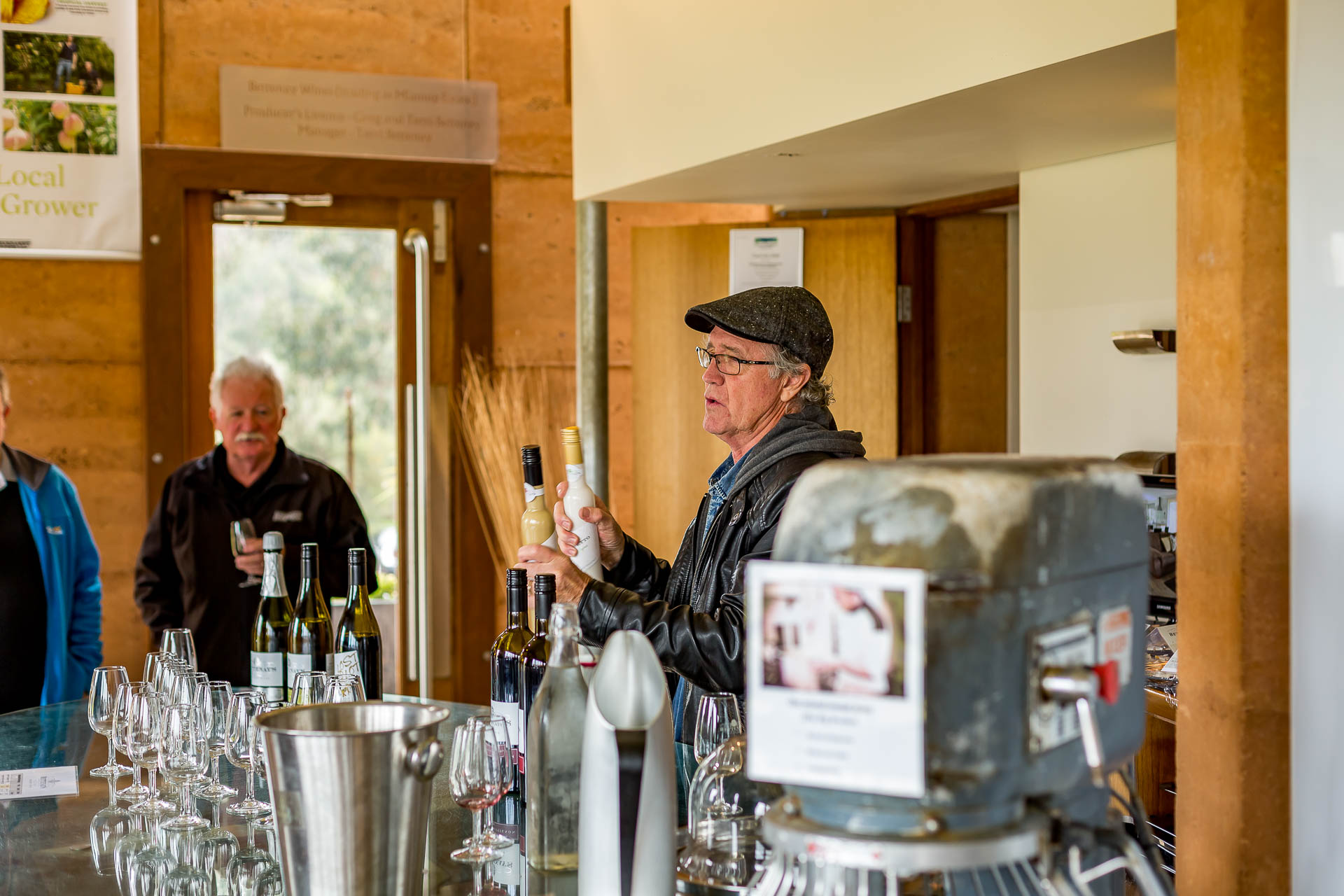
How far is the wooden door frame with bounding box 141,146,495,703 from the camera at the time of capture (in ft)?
15.3

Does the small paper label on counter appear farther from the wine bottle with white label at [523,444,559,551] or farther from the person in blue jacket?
the person in blue jacket

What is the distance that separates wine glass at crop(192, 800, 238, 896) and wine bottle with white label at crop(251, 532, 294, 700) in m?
0.62

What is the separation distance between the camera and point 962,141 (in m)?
3.44

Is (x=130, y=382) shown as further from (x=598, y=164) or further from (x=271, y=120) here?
(x=598, y=164)

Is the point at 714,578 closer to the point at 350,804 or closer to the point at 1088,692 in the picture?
the point at 350,804

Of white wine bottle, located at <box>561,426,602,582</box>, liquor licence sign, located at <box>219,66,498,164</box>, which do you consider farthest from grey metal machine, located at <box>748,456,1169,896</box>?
liquor licence sign, located at <box>219,66,498,164</box>

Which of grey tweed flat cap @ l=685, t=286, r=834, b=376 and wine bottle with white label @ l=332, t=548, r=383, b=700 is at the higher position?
grey tweed flat cap @ l=685, t=286, r=834, b=376

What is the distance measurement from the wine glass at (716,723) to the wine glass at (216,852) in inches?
22.6

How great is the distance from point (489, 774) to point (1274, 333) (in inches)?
45.1

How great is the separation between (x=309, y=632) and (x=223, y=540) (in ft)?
4.76

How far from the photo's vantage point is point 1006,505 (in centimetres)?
90

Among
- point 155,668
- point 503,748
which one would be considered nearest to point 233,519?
point 155,668

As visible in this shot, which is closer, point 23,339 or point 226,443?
point 226,443

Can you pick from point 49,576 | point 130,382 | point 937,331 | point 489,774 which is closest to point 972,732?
point 489,774
